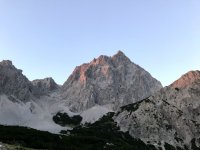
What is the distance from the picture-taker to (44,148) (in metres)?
199

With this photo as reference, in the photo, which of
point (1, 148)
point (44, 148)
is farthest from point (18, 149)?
point (44, 148)

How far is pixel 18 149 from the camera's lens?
155500 millimetres

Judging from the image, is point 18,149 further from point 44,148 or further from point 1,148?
point 44,148

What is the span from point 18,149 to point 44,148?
4425 cm

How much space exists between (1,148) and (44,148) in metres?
52.8

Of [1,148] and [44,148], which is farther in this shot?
[44,148]

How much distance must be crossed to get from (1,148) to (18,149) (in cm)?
940

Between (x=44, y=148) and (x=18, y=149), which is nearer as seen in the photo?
(x=18, y=149)

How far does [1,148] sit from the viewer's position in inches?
5822
